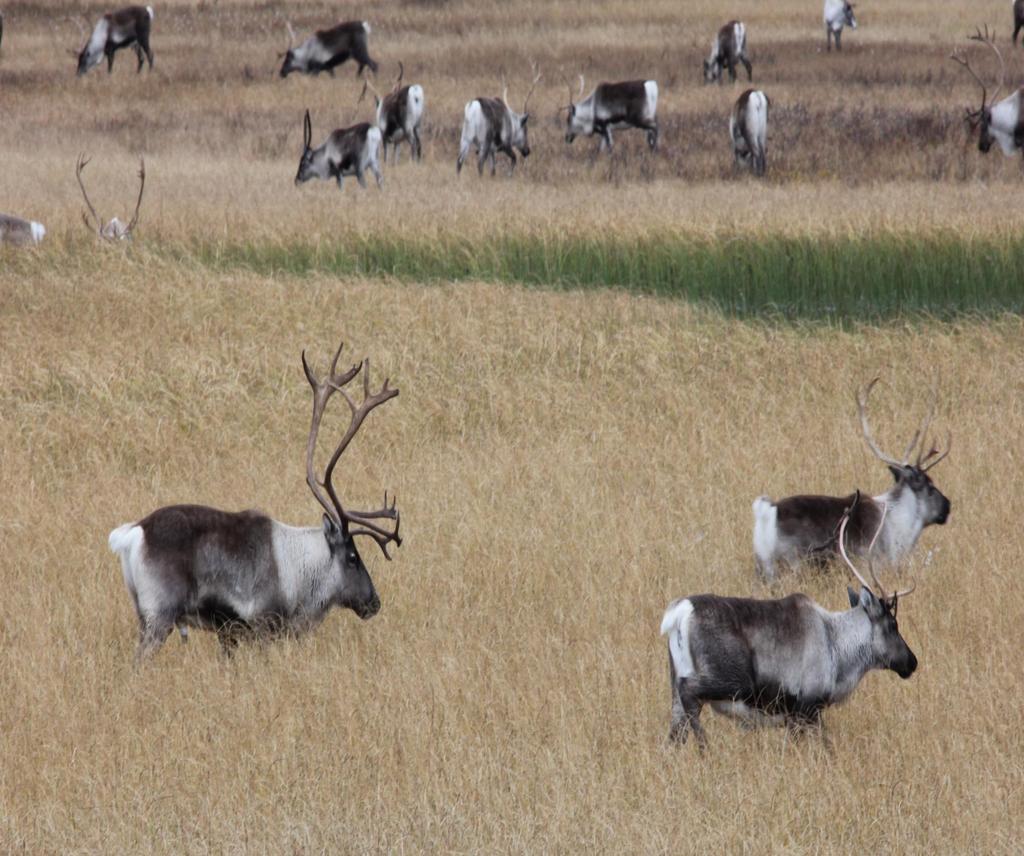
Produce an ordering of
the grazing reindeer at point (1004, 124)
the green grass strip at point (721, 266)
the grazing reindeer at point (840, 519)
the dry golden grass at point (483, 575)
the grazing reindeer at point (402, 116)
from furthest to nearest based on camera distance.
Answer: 1. the grazing reindeer at point (402, 116)
2. the grazing reindeer at point (1004, 124)
3. the green grass strip at point (721, 266)
4. the grazing reindeer at point (840, 519)
5. the dry golden grass at point (483, 575)

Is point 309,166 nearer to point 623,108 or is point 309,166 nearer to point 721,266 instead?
point 623,108

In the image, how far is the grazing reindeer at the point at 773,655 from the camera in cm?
562

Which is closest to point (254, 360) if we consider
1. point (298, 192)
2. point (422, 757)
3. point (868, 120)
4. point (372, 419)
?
point (372, 419)

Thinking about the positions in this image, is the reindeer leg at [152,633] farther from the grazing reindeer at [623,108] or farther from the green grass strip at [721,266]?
the grazing reindeer at [623,108]

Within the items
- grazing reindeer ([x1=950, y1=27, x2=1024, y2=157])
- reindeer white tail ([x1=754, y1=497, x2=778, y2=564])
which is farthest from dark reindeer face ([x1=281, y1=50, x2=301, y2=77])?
reindeer white tail ([x1=754, y1=497, x2=778, y2=564])

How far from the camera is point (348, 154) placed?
2138cm

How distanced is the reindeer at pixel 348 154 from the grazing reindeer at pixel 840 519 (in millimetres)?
14252

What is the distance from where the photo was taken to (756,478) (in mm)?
9695

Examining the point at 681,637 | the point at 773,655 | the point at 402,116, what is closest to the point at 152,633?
the point at 681,637

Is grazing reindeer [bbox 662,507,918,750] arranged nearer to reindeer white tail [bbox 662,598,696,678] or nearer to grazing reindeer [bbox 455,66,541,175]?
reindeer white tail [bbox 662,598,696,678]

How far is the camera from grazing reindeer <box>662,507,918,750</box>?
18.5ft

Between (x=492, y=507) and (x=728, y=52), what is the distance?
23.8 meters

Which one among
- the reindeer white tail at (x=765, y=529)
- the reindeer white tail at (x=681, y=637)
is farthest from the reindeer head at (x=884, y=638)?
the reindeer white tail at (x=765, y=529)

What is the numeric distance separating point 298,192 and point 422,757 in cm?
1475
